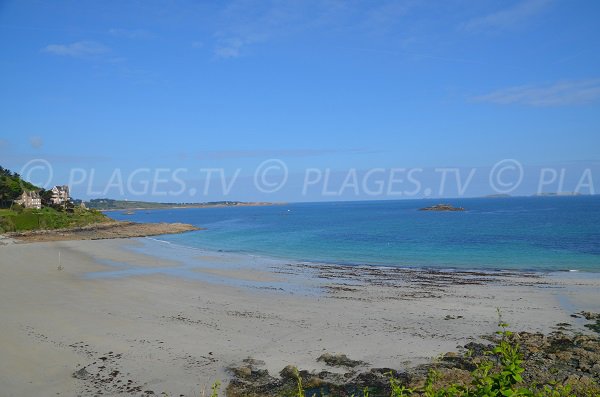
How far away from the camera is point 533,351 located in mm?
12188

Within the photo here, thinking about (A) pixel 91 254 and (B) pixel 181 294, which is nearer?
(B) pixel 181 294

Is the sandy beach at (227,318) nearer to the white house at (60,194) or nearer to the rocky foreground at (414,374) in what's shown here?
the rocky foreground at (414,374)

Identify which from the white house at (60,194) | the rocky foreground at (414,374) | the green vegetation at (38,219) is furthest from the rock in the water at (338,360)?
the white house at (60,194)

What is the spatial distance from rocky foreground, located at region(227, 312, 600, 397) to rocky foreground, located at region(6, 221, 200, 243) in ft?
178

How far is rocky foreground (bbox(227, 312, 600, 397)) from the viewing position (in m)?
Answer: 9.90

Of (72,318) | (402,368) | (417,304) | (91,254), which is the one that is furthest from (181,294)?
(91,254)

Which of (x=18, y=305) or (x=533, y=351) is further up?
(x=533, y=351)

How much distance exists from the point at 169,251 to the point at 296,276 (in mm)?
22770

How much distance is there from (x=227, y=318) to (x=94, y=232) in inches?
2428

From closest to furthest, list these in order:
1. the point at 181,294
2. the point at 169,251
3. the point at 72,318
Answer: the point at 72,318 → the point at 181,294 → the point at 169,251

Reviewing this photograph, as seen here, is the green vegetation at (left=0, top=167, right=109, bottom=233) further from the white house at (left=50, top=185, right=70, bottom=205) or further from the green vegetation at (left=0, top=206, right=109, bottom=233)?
the white house at (left=50, top=185, right=70, bottom=205)

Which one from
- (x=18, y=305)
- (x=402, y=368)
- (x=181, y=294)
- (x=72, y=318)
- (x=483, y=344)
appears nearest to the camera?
(x=402, y=368)

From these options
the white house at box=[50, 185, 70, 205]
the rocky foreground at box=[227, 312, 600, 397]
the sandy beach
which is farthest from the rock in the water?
the white house at box=[50, 185, 70, 205]

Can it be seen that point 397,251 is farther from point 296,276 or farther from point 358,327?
point 358,327
